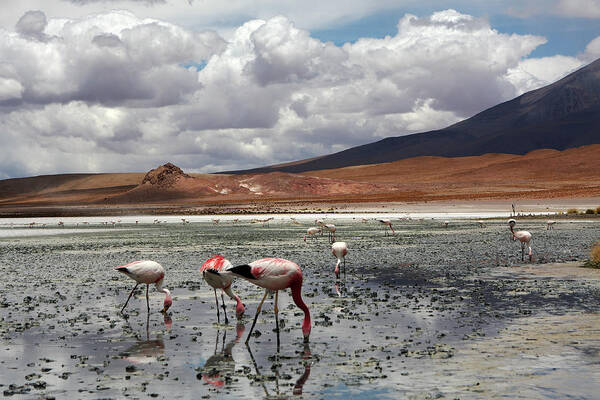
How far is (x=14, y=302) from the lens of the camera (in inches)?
630

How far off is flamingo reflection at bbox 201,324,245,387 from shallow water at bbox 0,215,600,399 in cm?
2

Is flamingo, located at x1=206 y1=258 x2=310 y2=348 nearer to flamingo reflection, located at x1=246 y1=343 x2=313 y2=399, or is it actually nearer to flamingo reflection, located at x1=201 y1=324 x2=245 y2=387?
flamingo reflection, located at x1=201 y1=324 x2=245 y2=387

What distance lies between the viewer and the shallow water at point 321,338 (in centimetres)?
880

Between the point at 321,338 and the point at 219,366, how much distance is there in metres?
2.34

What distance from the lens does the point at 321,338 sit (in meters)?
11.6

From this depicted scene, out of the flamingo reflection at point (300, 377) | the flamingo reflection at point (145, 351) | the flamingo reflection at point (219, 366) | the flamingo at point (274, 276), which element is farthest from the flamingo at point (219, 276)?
the flamingo reflection at point (300, 377)

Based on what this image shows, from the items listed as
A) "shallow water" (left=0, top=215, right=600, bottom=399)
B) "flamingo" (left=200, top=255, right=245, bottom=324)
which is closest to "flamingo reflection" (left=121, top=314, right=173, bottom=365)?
"shallow water" (left=0, top=215, right=600, bottom=399)

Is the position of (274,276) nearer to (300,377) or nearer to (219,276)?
(219,276)

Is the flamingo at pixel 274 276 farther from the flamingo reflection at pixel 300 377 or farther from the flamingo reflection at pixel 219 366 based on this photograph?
the flamingo reflection at pixel 300 377

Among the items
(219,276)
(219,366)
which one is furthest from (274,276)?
(219,366)

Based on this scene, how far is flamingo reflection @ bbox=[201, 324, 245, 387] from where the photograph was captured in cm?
923

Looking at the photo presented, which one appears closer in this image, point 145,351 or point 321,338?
point 145,351

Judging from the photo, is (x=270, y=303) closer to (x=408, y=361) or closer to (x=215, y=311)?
(x=215, y=311)

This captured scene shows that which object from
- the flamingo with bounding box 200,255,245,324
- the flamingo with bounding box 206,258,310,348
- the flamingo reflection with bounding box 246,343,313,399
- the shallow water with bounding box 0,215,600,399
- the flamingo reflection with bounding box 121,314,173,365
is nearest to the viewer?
the flamingo reflection with bounding box 246,343,313,399
